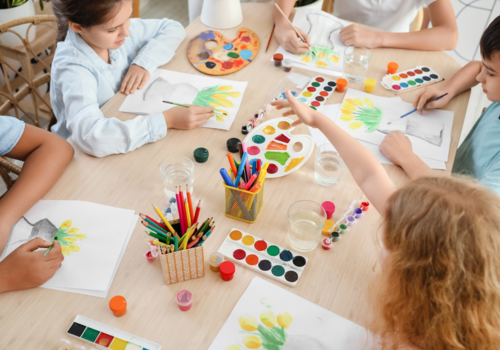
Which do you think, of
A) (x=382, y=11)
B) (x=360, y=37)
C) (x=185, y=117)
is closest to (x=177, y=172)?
(x=185, y=117)

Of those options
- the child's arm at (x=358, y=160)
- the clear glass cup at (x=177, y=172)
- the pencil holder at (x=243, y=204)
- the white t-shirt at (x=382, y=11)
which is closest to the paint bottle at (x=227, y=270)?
the pencil holder at (x=243, y=204)

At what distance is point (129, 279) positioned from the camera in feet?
2.61

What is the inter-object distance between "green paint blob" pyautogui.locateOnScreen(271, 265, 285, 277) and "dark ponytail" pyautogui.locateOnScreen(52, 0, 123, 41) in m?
0.82

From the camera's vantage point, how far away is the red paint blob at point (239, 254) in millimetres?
831

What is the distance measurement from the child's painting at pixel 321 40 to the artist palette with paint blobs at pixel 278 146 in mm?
341

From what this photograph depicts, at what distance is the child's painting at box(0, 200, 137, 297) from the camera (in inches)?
31.1

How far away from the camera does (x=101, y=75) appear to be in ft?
4.03

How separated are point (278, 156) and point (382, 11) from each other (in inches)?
43.9

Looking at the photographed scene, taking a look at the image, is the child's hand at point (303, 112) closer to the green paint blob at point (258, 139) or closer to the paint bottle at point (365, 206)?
the green paint blob at point (258, 139)

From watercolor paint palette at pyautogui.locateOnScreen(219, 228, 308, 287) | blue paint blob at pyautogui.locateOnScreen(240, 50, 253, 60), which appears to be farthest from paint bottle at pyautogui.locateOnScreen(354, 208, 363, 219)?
blue paint blob at pyautogui.locateOnScreen(240, 50, 253, 60)

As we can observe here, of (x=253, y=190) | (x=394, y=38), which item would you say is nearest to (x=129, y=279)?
(x=253, y=190)

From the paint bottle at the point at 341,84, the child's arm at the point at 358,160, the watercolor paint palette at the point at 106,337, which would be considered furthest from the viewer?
the paint bottle at the point at 341,84

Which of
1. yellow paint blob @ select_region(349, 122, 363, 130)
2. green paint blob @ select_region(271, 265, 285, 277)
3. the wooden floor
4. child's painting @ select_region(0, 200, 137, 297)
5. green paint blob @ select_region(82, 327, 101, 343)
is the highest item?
yellow paint blob @ select_region(349, 122, 363, 130)

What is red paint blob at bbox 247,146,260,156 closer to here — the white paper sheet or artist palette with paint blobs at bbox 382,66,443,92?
the white paper sheet
